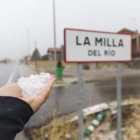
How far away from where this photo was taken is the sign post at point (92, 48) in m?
2.12

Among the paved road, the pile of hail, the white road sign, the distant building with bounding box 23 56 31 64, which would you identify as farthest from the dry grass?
the pile of hail

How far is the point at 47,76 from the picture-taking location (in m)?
0.96

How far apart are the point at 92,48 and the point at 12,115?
5.55 ft

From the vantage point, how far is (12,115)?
68 centimetres

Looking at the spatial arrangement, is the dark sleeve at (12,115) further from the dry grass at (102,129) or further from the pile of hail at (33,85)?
the dry grass at (102,129)

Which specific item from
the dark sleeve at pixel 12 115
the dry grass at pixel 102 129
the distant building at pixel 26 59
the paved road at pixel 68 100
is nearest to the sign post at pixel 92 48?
the distant building at pixel 26 59

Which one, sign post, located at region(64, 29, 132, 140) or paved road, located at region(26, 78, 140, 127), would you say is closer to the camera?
sign post, located at region(64, 29, 132, 140)

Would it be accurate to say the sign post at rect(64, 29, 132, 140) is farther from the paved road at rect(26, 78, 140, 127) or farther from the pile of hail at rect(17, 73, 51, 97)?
the pile of hail at rect(17, 73, 51, 97)

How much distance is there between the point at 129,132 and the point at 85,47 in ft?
5.73

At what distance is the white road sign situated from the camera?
6.94 feet

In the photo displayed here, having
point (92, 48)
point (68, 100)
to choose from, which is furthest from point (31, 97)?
point (68, 100)

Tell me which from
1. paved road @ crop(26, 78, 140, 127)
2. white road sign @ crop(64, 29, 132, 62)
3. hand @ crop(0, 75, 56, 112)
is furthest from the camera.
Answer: paved road @ crop(26, 78, 140, 127)

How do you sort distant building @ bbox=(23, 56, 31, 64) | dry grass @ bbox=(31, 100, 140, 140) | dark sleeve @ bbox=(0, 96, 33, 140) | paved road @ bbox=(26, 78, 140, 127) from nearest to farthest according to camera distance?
dark sleeve @ bbox=(0, 96, 33, 140) → distant building @ bbox=(23, 56, 31, 64) → dry grass @ bbox=(31, 100, 140, 140) → paved road @ bbox=(26, 78, 140, 127)

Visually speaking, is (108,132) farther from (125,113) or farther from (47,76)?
(47,76)
